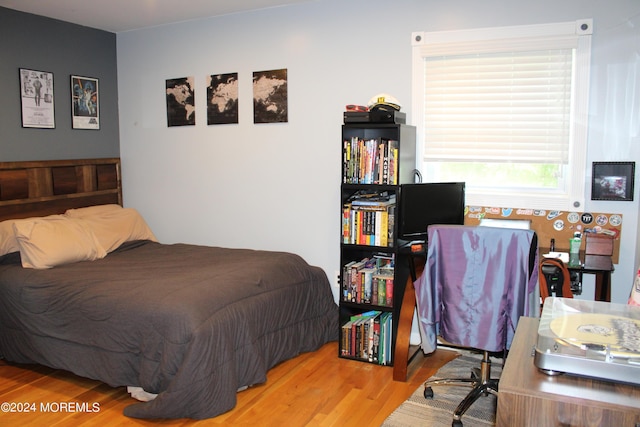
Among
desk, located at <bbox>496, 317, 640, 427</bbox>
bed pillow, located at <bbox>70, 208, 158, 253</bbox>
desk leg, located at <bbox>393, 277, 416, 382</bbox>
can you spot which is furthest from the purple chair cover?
bed pillow, located at <bbox>70, 208, 158, 253</bbox>

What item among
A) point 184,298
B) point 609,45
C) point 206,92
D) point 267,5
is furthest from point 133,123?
point 609,45

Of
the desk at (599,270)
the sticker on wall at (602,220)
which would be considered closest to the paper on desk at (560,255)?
the desk at (599,270)

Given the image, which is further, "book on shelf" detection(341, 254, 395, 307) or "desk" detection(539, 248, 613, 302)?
"book on shelf" detection(341, 254, 395, 307)

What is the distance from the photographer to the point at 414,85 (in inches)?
147

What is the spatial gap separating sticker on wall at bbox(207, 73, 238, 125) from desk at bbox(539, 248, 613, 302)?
271 cm

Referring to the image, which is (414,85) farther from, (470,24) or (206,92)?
(206,92)

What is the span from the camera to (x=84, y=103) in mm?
4629

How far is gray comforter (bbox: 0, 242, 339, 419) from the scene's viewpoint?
2.82m

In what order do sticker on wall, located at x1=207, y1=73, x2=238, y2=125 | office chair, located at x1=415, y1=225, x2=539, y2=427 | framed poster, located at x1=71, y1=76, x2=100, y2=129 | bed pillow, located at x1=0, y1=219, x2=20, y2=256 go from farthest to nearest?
1. framed poster, located at x1=71, y1=76, x2=100, y2=129
2. sticker on wall, located at x1=207, y1=73, x2=238, y2=125
3. bed pillow, located at x1=0, y1=219, x2=20, y2=256
4. office chair, located at x1=415, y1=225, x2=539, y2=427

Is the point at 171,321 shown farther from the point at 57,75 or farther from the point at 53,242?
the point at 57,75

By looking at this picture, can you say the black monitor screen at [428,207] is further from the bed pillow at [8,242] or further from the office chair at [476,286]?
the bed pillow at [8,242]

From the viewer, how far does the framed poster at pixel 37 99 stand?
4.18 m

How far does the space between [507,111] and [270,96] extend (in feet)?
5.71

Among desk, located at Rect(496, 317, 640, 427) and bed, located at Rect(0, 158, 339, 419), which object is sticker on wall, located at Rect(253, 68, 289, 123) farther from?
desk, located at Rect(496, 317, 640, 427)
